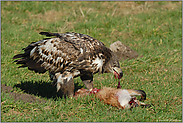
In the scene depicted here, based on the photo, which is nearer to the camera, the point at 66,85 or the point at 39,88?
the point at 66,85

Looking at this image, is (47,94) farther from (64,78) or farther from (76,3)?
(76,3)

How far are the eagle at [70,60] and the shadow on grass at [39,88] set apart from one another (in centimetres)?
63

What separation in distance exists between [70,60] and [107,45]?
4433 mm

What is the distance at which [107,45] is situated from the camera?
9.95 meters

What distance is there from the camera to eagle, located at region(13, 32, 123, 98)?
5.64m

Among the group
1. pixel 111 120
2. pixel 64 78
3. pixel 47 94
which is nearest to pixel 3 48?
pixel 47 94

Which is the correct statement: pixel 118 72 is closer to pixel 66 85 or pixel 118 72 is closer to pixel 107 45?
pixel 66 85

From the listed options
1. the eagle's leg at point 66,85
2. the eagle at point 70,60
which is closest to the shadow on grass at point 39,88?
the eagle at point 70,60

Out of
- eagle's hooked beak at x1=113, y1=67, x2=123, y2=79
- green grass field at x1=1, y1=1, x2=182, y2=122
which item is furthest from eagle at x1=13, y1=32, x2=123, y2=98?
green grass field at x1=1, y1=1, x2=182, y2=122

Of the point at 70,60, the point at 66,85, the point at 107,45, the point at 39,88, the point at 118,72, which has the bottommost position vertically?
the point at 39,88

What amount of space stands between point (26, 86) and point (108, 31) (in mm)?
5101

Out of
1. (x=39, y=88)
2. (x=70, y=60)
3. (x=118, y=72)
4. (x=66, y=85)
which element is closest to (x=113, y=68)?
(x=118, y=72)

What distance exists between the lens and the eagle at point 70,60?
18.5ft

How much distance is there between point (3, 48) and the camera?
8.71m
